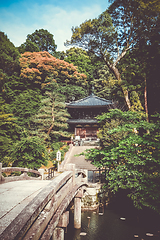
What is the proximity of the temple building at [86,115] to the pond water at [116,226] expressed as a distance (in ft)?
61.4

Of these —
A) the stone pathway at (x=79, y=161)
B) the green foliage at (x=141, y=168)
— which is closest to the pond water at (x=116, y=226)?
the green foliage at (x=141, y=168)

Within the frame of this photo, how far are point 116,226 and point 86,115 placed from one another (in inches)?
880

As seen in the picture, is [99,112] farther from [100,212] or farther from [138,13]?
[100,212]

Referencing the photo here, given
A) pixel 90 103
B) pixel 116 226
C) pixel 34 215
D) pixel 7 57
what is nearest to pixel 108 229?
pixel 116 226

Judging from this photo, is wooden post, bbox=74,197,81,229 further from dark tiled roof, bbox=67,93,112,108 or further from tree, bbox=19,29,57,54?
tree, bbox=19,29,57,54

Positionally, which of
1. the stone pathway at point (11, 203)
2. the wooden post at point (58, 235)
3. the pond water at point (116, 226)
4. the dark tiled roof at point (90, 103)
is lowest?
the pond water at point (116, 226)

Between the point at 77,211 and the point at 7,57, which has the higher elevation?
the point at 7,57

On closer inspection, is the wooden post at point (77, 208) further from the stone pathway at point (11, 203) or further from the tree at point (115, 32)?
the tree at point (115, 32)

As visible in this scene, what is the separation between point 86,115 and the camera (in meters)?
28.5

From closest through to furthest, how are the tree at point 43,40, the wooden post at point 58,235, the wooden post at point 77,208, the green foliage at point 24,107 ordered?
the wooden post at point 58,235 < the wooden post at point 77,208 < the green foliage at point 24,107 < the tree at point 43,40

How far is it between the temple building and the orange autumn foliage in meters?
6.97

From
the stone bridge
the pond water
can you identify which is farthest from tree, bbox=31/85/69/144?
the stone bridge

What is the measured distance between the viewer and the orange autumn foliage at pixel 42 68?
2608 centimetres

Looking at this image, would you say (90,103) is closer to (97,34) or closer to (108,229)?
(97,34)
